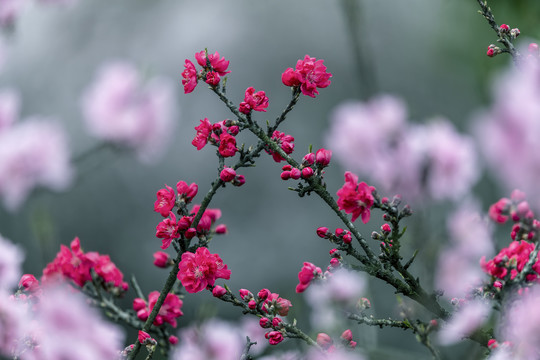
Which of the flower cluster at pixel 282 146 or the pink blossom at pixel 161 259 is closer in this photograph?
the flower cluster at pixel 282 146

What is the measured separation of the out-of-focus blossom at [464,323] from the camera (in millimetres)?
890

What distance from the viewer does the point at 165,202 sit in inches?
43.2

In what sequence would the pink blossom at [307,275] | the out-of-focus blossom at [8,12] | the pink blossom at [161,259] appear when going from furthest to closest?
the out-of-focus blossom at [8,12] → the pink blossom at [161,259] → the pink blossom at [307,275]

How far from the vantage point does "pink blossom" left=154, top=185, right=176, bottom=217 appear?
42.6 inches

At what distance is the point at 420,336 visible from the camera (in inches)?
31.9

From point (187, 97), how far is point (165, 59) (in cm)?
28

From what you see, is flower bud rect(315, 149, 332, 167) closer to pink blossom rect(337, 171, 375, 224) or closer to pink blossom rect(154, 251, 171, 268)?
pink blossom rect(337, 171, 375, 224)

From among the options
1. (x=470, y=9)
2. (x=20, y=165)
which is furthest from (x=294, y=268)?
(x=470, y=9)

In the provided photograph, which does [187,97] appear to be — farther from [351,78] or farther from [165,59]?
[351,78]

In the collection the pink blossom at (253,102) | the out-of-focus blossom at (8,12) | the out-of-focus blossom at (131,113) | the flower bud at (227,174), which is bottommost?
the flower bud at (227,174)

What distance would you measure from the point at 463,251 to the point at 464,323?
8.3 inches

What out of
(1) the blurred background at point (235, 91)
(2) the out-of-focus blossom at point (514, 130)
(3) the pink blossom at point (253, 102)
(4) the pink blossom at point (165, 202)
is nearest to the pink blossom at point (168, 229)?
(4) the pink blossom at point (165, 202)

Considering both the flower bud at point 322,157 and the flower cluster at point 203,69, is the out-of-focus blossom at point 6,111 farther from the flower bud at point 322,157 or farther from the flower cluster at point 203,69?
the flower bud at point 322,157

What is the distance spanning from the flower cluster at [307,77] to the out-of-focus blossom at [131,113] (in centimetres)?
56
